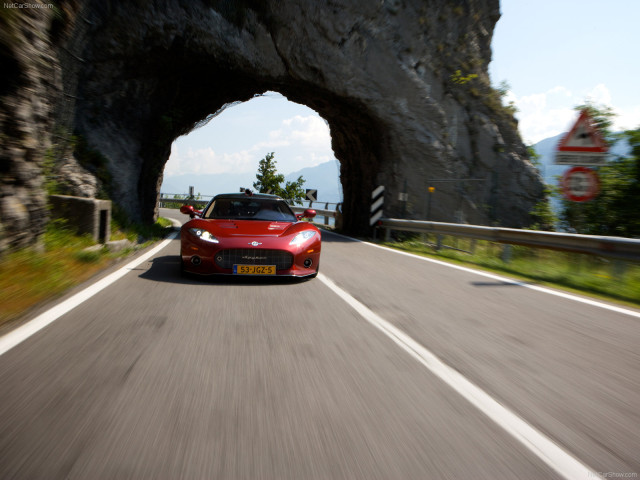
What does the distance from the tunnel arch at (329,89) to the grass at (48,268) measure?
6994 millimetres

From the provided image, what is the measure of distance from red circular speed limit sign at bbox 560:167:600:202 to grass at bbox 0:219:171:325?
24.4 ft

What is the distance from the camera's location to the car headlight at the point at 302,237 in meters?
7.46

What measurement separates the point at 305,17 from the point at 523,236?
12.8m

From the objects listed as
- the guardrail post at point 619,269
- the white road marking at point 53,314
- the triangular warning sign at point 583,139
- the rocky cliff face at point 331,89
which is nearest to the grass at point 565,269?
the guardrail post at point 619,269

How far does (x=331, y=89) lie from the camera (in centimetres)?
1948

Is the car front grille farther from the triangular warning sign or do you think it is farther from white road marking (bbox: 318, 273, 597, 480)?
the triangular warning sign

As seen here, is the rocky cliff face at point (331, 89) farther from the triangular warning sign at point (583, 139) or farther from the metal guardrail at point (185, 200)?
the metal guardrail at point (185, 200)

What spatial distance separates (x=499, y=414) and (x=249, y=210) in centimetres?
629

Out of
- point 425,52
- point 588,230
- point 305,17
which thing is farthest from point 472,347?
point 425,52

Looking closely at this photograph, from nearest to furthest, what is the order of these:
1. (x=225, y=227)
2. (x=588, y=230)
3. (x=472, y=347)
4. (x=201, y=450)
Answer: (x=201, y=450), (x=472, y=347), (x=225, y=227), (x=588, y=230)

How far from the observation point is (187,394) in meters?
3.05

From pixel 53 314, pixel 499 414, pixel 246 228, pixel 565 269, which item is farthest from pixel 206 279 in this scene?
pixel 565 269

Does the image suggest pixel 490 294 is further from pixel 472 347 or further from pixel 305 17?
pixel 305 17

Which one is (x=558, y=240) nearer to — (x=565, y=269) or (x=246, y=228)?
(x=565, y=269)
